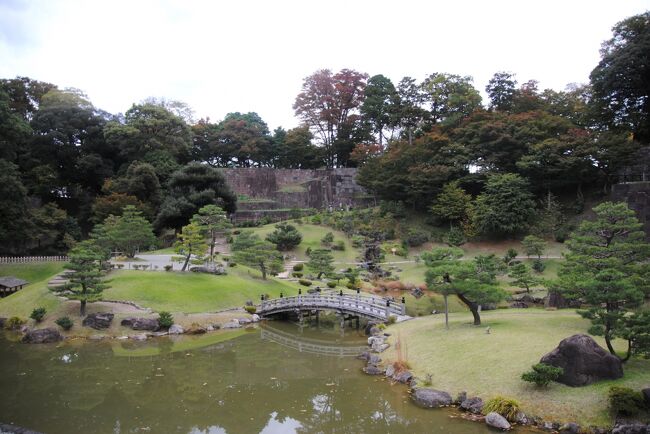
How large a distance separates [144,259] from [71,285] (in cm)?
1016

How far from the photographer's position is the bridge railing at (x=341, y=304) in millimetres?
25256

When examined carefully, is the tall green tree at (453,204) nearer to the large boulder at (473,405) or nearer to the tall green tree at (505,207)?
the tall green tree at (505,207)

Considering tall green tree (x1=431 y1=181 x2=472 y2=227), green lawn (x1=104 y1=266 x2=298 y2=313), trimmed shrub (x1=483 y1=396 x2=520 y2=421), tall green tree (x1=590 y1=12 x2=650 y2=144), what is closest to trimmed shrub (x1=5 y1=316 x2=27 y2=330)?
green lawn (x1=104 y1=266 x2=298 y2=313)

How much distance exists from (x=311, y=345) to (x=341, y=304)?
329 centimetres

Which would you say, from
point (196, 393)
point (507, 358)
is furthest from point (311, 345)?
point (507, 358)

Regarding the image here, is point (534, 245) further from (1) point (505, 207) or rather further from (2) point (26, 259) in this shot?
(2) point (26, 259)

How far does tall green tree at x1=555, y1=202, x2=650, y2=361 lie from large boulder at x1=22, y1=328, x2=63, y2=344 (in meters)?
25.6

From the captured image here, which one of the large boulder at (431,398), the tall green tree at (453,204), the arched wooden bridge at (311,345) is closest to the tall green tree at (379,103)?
the tall green tree at (453,204)

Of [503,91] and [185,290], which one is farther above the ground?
[503,91]

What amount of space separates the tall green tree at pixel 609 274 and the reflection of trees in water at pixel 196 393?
6.48 meters

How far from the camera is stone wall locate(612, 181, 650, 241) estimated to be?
36750 mm

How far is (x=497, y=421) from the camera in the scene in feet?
43.2

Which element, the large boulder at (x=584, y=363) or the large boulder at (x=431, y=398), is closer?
the large boulder at (x=584, y=363)

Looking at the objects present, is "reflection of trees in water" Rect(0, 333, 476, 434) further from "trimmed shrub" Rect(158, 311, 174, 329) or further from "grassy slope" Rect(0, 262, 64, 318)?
"grassy slope" Rect(0, 262, 64, 318)
